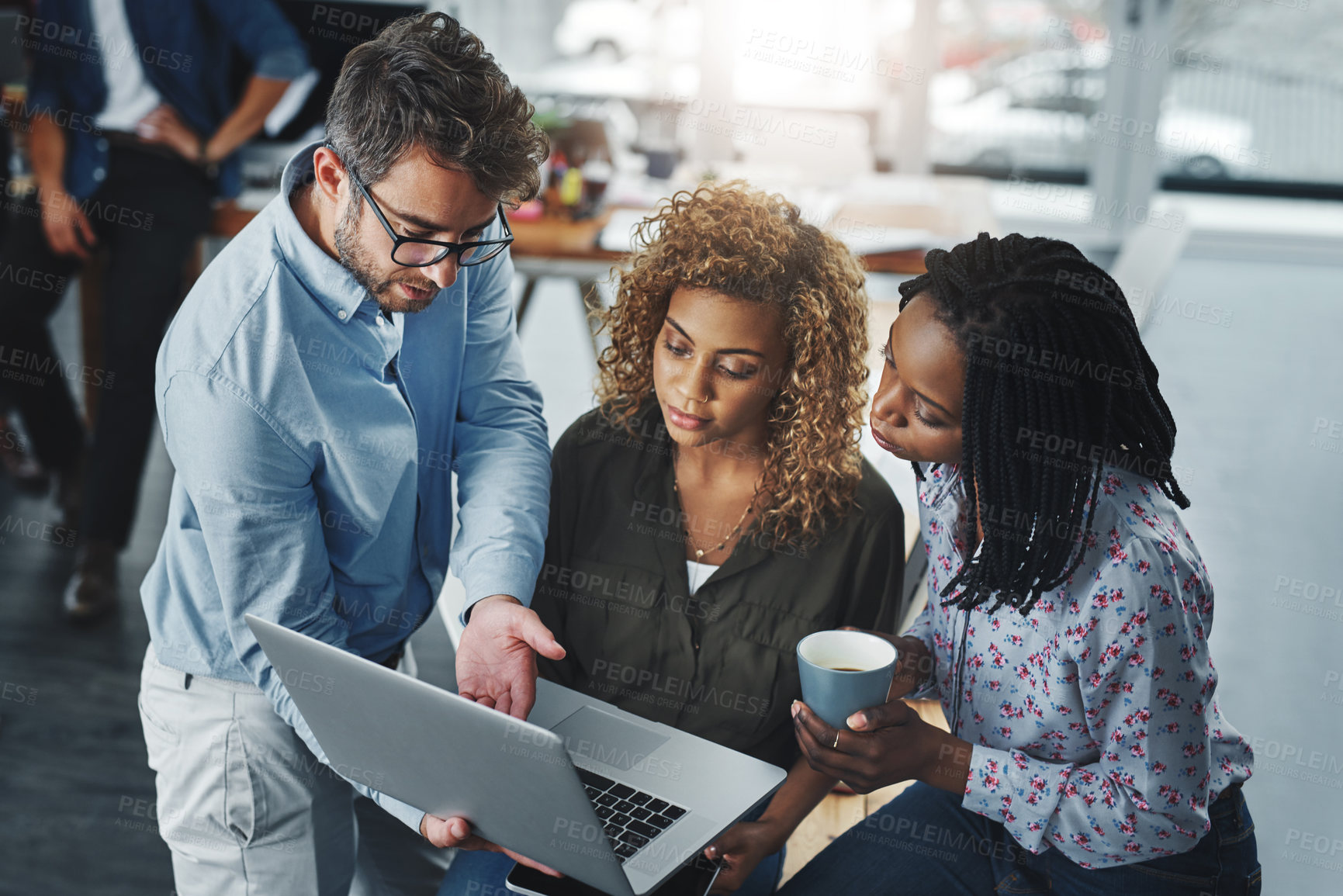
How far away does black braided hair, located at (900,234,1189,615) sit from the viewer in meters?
1.11

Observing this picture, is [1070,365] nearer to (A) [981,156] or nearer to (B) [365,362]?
(B) [365,362]

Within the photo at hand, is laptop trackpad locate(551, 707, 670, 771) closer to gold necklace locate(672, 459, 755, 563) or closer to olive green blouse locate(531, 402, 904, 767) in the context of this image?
olive green blouse locate(531, 402, 904, 767)

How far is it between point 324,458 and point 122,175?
2112 mm

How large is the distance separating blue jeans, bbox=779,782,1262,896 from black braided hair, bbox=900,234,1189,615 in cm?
37

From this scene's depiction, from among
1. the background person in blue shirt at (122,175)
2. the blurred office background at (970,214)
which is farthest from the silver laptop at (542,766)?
the background person in blue shirt at (122,175)

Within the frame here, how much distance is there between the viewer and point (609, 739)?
1328mm

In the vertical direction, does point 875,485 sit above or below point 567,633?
above

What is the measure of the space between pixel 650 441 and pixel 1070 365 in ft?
2.19

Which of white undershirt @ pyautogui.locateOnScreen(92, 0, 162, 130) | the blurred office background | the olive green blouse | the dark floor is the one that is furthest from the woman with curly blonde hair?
white undershirt @ pyautogui.locateOnScreen(92, 0, 162, 130)

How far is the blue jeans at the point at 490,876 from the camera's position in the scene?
134 centimetres

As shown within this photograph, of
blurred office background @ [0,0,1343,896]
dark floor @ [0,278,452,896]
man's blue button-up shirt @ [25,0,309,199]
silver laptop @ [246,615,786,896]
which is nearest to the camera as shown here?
silver laptop @ [246,615,786,896]

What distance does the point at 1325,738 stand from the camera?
2.57m

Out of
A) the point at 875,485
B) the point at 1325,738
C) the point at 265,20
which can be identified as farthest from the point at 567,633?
the point at 265,20

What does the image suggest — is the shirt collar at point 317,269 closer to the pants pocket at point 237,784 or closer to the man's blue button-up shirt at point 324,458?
the man's blue button-up shirt at point 324,458
